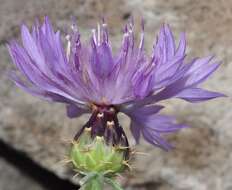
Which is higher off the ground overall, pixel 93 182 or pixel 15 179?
pixel 93 182

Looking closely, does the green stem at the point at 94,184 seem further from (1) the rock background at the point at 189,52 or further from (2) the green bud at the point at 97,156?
(1) the rock background at the point at 189,52

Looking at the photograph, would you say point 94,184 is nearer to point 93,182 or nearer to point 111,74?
point 93,182

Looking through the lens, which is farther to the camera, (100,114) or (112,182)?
(100,114)

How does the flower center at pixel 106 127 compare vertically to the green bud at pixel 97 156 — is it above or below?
above

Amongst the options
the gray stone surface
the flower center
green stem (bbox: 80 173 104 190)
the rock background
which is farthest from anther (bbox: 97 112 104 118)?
the gray stone surface

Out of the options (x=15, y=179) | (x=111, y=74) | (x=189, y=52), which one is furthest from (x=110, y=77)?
(x=15, y=179)

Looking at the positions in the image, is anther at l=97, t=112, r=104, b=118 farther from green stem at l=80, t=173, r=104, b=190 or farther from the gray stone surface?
the gray stone surface

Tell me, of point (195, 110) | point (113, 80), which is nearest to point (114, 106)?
point (113, 80)

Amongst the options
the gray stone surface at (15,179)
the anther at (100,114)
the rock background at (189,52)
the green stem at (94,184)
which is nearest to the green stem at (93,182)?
the green stem at (94,184)
